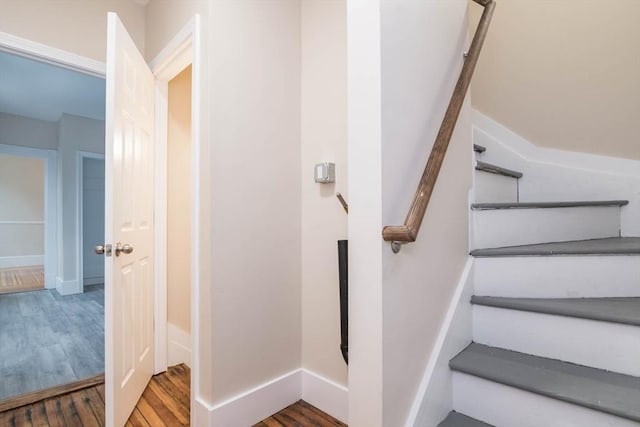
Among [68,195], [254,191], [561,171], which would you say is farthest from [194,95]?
[68,195]

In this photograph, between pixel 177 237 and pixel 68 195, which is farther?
pixel 68 195

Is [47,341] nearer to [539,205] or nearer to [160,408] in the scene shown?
[160,408]

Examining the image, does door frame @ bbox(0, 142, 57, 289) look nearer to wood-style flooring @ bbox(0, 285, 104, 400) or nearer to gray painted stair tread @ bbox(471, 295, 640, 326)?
wood-style flooring @ bbox(0, 285, 104, 400)

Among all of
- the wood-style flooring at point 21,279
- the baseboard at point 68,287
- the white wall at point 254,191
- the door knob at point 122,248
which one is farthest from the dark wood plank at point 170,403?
the wood-style flooring at point 21,279

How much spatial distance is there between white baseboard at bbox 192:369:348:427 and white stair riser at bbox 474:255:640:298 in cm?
100

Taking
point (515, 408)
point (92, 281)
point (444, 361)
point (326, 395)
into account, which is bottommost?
point (92, 281)

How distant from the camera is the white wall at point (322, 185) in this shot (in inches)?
67.9

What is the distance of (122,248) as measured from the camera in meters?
1.60

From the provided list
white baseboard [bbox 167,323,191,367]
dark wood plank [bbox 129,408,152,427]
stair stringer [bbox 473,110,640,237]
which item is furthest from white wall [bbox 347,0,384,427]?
stair stringer [bbox 473,110,640,237]

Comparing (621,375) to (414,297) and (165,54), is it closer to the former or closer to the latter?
(414,297)

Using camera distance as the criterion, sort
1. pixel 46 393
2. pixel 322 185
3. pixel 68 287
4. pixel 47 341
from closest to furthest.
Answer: pixel 322 185
pixel 46 393
pixel 47 341
pixel 68 287

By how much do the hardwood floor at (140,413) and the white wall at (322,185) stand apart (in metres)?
0.24

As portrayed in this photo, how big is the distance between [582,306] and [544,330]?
0.55ft

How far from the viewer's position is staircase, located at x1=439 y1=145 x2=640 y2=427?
107cm
